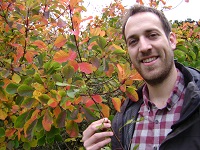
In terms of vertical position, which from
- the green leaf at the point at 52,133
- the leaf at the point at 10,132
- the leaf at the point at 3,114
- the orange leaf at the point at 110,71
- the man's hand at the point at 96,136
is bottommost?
the leaf at the point at 10,132

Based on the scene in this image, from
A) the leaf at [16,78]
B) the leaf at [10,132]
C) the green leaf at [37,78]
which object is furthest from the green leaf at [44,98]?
the leaf at [10,132]

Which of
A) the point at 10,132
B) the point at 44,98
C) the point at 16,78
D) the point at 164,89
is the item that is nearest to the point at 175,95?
→ the point at 164,89

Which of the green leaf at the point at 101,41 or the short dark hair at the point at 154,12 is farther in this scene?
the short dark hair at the point at 154,12

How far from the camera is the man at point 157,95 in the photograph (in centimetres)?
135

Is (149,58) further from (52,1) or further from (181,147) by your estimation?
(52,1)

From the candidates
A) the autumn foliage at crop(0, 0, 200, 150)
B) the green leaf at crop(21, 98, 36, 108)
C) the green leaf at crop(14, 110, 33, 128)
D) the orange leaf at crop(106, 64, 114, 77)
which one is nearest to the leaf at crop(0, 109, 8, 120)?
the autumn foliage at crop(0, 0, 200, 150)

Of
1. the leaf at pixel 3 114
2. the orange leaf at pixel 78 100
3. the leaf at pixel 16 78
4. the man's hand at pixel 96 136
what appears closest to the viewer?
the man's hand at pixel 96 136

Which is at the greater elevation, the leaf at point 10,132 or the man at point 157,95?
the man at point 157,95

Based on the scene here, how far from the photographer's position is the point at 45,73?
1.60 m

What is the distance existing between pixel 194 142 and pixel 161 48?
1.79ft

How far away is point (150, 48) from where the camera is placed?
1588 millimetres

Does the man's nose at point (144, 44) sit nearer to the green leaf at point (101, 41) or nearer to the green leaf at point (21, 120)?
the green leaf at point (101, 41)

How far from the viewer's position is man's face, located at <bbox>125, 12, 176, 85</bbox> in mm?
1581

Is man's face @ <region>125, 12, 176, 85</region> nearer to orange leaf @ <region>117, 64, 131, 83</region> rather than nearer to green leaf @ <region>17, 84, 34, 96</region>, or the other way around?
orange leaf @ <region>117, 64, 131, 83</region>
